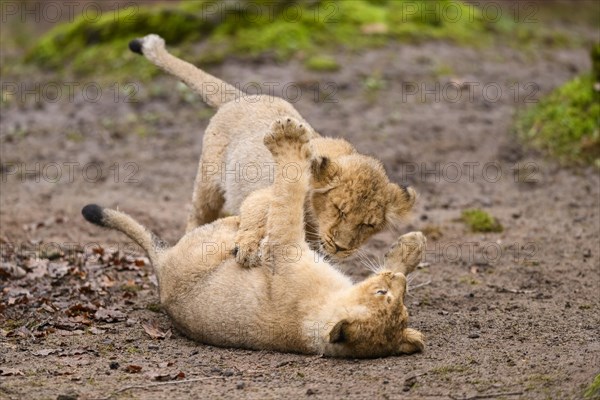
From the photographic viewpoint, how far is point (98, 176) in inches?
480

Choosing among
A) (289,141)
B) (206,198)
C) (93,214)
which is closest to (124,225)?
(93,214)

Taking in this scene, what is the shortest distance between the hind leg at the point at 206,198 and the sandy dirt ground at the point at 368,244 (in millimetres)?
748

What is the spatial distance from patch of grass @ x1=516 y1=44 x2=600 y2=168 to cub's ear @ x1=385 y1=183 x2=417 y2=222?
17.0 feet

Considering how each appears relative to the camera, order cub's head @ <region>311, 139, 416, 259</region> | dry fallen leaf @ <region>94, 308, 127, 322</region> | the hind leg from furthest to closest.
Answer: the hind leg
dry fallen leaf @ <region>94, 308, 127, 322</region>
cub's head @ <region>311, 139, 416, 259</region>

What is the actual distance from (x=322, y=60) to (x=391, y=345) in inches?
395

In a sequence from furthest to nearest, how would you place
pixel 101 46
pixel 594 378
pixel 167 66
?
pixel 101 46 < pixel 167 66 < pixel 594 378

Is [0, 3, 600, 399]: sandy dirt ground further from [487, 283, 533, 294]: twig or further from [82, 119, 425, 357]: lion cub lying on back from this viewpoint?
[82, 119, 425, 357]: lion cub lying on back

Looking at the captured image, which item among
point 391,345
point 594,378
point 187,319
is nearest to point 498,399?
point 594,378

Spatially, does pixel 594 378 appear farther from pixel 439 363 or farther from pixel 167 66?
pixel 167 66

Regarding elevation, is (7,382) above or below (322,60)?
below

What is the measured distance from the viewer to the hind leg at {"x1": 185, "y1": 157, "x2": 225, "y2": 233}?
27.5 ft

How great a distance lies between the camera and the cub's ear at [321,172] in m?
6.83

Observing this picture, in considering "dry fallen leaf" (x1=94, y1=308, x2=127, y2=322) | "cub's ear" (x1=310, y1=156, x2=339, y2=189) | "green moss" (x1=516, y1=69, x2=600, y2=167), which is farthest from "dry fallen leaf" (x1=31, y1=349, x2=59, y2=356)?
"green moss" (x1=516, y1=69, x2=600, y2=167)

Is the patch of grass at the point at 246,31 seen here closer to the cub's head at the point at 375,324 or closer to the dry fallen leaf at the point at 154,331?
the dry fallen leaf at the point at 154,331
